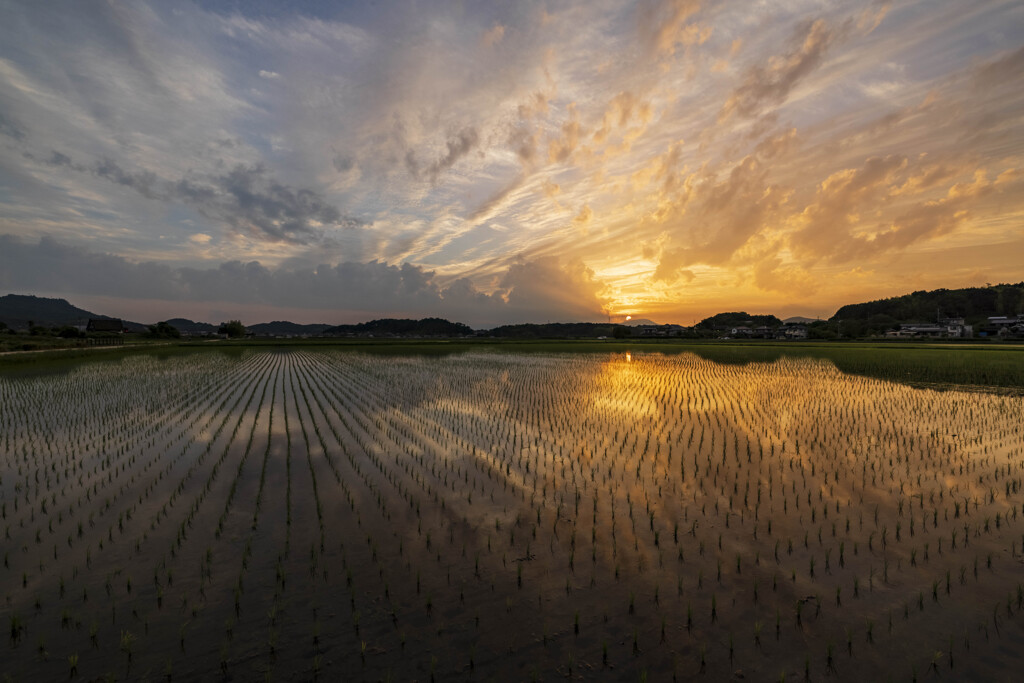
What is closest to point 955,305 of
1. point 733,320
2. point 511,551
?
point 733,320

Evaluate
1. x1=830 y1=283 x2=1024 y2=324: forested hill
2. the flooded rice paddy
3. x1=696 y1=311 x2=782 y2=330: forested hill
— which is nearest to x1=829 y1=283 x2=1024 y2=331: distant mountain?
x1=830 y1=283 x2=1024 y2=324: forested hill

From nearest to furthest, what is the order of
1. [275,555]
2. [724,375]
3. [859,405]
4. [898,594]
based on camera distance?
1. [898,594]
2. [275,555]
3. [859,405]
4. [724,375]

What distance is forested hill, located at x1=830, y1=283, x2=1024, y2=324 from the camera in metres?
119

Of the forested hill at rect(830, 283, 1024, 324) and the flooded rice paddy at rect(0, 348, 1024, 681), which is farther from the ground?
the forested hill at rect(830, 283, 1024, 324)

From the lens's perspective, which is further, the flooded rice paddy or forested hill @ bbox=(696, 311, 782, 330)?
forested hill @ bbox=(696, 311, 782, 330)

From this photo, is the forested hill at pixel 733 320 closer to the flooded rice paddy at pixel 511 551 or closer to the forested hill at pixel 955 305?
the forested hill at pixel 955 305

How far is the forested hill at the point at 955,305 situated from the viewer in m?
119

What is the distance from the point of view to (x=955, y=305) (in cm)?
12594

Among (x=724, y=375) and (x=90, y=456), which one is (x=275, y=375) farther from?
(x=724, y=375)

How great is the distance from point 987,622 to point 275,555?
762 centimetres

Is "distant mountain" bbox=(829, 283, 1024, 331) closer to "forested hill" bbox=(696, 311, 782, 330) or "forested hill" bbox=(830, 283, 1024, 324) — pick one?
"forested hill" bbox=(830, 283, 1024, 324)

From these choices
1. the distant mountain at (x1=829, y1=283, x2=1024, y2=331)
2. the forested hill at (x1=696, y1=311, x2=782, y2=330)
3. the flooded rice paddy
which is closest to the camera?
the flooded rice paddy

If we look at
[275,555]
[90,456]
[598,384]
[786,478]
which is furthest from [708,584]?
[598,384]

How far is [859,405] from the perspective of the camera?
625 inches
